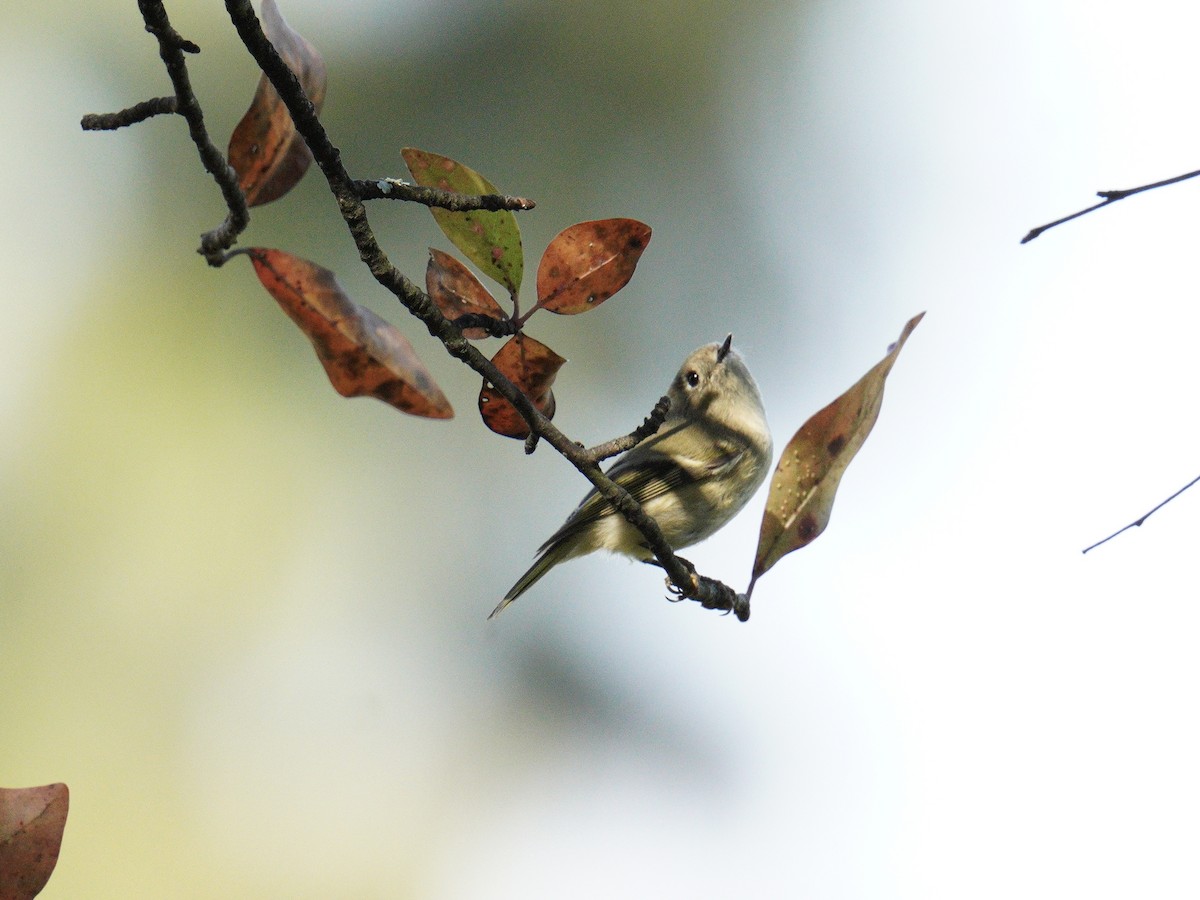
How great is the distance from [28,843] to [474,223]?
0.48m

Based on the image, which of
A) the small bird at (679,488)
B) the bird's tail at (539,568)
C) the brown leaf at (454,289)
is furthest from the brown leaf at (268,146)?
the bird's tail at (539,568)

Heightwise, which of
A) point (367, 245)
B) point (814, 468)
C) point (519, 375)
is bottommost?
point (814, 468)

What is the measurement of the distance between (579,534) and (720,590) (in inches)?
32.5

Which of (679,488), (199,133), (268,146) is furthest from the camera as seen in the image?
(679,488)

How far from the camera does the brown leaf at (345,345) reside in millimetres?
603

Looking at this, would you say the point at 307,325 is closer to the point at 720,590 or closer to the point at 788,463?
the point at 788,463

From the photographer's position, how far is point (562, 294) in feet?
2.60

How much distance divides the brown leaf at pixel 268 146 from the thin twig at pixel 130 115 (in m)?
0.08

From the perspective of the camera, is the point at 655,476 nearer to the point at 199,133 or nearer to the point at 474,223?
the point at 474,223

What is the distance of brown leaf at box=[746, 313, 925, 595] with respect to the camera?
764mm

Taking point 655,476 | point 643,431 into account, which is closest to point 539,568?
point 655,476

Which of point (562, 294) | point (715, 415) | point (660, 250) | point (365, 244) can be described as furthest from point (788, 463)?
→ point (660, 250)

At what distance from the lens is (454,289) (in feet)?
2.63

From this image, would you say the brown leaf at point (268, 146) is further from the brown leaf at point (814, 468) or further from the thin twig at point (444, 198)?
the brown leaf at point (814, 468)
